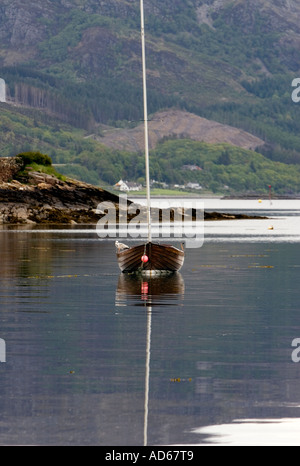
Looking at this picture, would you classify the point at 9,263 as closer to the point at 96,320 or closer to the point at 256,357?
the point at 96,320

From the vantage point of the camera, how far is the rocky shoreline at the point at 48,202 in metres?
152

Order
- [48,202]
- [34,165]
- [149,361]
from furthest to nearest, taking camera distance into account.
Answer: [34,165] → [48,202] → [149,361]

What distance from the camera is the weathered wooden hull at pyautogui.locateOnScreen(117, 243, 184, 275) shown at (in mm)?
55312

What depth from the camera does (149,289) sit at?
46.9 metres

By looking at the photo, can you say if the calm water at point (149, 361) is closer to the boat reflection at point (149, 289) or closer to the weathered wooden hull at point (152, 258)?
the boat reflection at point (149, 289)

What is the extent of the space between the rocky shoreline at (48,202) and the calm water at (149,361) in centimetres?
9946

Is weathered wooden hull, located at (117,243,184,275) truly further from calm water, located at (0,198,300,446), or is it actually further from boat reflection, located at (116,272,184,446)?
calm water, located at (0,198,300,446)

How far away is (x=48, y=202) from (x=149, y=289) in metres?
112

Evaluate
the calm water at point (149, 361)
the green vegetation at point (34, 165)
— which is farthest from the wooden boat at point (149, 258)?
the green vegetation at point (34, 165)

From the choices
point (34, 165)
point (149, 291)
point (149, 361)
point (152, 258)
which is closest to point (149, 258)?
point (152, 258)

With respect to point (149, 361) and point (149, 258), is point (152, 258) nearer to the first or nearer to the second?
point (149, 258)

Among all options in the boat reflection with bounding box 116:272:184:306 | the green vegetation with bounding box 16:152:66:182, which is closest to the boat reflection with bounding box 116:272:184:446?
the boat reflection with bounding box 116:272:184:306

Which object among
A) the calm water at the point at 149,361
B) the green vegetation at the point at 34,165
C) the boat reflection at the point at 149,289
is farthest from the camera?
the green vegetation at the point at 34,165

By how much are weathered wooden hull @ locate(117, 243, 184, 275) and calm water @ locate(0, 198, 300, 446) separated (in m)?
2.81
